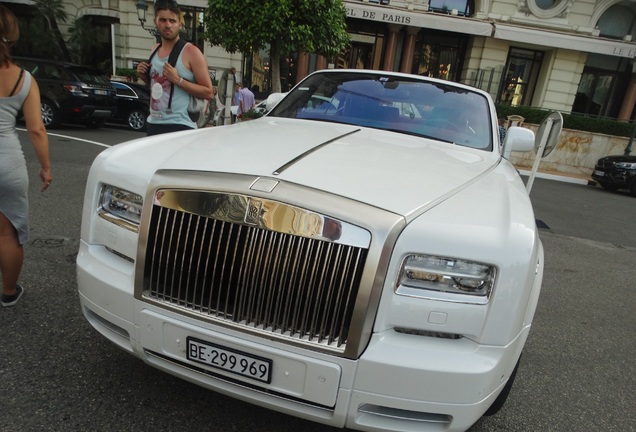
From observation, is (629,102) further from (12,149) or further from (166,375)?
(12,149)

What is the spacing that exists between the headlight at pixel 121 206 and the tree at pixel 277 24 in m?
8.28

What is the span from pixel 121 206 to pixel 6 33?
1515 millimetres

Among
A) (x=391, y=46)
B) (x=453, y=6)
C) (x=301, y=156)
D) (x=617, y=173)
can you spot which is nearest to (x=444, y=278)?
(x=301, y=156)

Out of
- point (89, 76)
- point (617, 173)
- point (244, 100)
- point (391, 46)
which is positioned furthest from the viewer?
point (391, 46)

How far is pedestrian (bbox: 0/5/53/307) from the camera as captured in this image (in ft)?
7.94

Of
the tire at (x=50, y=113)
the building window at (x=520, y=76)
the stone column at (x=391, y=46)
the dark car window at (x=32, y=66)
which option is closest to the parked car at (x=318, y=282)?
the tire at (x=50, y=113)

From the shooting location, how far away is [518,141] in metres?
3.08

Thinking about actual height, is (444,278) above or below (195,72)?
below

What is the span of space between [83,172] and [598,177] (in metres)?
14.3

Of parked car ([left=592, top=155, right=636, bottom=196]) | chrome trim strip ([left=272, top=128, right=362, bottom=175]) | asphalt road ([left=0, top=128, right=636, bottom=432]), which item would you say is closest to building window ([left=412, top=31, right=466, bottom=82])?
parked car ([left=592, top=155, right=636, bottom=196])

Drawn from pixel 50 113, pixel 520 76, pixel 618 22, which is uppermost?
pixel 618 22

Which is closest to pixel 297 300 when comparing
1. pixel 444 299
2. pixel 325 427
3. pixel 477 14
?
pixel 444 299

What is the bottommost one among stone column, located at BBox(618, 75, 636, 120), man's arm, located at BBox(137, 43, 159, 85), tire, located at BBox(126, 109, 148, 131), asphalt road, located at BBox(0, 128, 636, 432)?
tire, located at BBox(126, 109, 148, 131)

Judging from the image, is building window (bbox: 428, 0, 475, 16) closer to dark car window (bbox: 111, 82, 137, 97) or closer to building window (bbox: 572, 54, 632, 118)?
building window (bbox: 572, 54, 632, 118)
